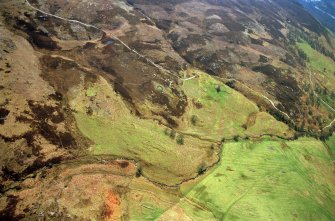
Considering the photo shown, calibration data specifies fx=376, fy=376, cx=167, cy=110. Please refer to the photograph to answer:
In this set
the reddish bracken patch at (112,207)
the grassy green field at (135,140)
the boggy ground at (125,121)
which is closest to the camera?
the reddish bracken patch at (112,207)

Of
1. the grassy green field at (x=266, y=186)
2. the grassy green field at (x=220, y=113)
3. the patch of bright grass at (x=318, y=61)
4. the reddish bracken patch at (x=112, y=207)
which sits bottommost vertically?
the patch of bright grass at (x=318, y=61)

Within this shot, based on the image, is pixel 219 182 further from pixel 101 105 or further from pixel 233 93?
pixel 233 93

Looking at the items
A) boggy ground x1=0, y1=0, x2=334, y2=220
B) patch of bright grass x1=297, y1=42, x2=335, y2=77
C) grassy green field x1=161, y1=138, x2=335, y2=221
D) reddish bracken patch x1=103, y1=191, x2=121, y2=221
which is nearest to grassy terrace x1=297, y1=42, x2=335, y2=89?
patch of bright grass x1=297, y1=42, x2=335, y2=77

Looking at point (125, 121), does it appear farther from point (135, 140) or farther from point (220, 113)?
point (220, 113)

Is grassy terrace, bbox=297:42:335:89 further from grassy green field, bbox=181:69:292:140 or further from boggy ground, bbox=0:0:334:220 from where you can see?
grassy green field, bbox=181:69:292:140

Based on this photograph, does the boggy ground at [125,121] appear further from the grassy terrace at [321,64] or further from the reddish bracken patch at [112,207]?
the grassy terrace at [321,64]

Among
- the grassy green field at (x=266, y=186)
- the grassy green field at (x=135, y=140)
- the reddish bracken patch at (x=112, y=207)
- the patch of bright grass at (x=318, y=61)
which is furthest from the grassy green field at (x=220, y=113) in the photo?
the patch of bright grass at (x=318, y=61)

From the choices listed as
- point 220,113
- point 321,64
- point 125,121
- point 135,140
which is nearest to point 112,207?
point 135,140
